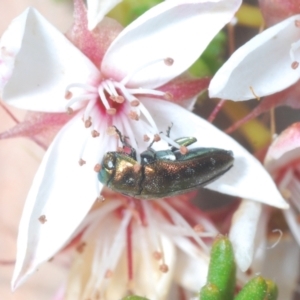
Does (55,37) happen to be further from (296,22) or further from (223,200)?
(223,200)

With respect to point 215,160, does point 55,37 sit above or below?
above

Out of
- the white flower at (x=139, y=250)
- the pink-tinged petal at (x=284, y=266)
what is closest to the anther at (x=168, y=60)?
the white flower at (x=139, y=250)

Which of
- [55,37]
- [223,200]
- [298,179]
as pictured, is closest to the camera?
[55,37]

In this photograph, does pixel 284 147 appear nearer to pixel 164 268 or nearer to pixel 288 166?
pixel 288 166

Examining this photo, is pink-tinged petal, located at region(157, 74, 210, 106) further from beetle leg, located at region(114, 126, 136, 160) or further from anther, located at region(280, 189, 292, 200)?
anther, located at region(280, 189, 292, 200)

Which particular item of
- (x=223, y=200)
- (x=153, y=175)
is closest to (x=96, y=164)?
(x=153, y=175)

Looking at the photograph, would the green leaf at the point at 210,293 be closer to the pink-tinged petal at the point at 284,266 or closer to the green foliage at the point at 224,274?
the green foliage at the point at 224,274
